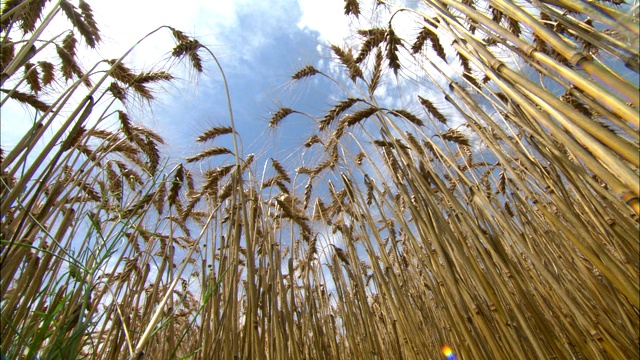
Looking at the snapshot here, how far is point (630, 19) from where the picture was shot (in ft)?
1.83

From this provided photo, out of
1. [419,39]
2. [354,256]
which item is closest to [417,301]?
[354,256]

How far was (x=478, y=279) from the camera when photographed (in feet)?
3.72

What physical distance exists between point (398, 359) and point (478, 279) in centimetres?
76

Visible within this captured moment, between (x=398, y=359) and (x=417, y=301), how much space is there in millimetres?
533

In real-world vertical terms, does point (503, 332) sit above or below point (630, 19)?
below

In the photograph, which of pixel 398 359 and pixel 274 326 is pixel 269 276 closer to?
pixel 274 326

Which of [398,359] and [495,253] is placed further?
[398,359]

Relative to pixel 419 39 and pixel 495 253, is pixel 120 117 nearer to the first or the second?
pixel 419 39

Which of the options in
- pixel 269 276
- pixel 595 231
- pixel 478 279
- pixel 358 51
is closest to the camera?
pixel 478 279

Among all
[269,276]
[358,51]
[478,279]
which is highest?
[358,51]

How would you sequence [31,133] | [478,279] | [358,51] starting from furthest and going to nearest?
1. [358,51]
2. [478,279]
3. [31,133]

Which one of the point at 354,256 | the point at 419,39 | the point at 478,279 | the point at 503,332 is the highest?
the point at 419,39

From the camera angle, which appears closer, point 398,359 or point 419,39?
point 398,359

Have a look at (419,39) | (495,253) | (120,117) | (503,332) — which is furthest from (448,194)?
(120,117)
